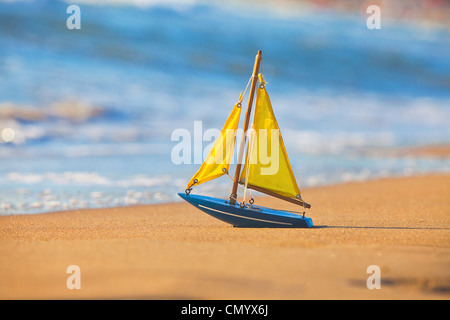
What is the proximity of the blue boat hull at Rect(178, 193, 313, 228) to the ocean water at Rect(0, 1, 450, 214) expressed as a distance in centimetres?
Result: 268

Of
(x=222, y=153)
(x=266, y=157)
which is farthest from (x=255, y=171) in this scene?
(x=222, y=153)

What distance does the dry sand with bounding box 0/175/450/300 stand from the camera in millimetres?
4145

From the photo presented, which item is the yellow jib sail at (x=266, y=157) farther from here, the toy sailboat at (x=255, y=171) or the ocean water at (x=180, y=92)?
the ocean water at (x=180, y=92)

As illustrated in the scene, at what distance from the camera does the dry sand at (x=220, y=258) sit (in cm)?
414

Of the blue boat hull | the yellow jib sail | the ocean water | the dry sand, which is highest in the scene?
the ocean water

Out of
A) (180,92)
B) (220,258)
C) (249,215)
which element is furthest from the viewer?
(180,92)

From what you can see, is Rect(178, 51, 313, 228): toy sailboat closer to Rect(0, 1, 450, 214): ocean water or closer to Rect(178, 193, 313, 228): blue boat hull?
Rect(178, 193, 313, 228): blue boat hull

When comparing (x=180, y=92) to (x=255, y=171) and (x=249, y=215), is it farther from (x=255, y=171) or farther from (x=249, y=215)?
(x=249, y=215)

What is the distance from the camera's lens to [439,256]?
4.82m

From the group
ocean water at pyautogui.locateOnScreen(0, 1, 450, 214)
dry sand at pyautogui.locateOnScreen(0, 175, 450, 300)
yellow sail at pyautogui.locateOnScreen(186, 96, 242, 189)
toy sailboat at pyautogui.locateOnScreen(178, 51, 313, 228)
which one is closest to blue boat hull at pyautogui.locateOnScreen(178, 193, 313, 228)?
toy sailboat at pyautogui.locateOnScreen(178, 51, 313, 228)

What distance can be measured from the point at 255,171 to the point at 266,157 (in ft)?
0.59

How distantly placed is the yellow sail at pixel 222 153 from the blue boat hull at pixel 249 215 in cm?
26

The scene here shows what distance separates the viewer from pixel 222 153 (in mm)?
5828
